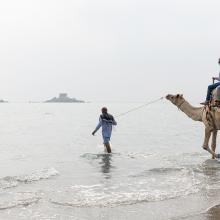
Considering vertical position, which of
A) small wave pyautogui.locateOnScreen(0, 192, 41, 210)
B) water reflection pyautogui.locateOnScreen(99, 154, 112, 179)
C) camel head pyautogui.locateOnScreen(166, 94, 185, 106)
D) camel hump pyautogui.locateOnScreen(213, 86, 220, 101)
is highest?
camel hump pyautogui.locateOnScreen(213, 86, 220, 101)

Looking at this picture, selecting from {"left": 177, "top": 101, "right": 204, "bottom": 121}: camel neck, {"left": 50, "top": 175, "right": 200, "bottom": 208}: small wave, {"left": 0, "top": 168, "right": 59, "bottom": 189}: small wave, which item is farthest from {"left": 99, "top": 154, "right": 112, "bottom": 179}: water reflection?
{"left": 177, "top": 101, "right": 204, "bottom": 121}: camel neck

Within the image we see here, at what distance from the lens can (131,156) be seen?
21.2m

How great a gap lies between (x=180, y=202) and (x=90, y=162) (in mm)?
8780

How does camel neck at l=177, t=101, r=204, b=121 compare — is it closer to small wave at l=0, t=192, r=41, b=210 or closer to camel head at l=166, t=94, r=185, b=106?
camel head at l=166, t=94, r=185, b=106

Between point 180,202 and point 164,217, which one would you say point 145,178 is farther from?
point 164,217

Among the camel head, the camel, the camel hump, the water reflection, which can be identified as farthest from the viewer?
the camel head

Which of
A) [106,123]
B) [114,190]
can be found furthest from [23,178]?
[106,123]

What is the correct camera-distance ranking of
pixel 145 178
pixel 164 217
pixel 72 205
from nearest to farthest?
1. pixel 164 217
2. pixel 72 205
3. pixel 145 178

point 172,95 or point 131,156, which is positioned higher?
point 172,95

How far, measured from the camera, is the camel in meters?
17.2

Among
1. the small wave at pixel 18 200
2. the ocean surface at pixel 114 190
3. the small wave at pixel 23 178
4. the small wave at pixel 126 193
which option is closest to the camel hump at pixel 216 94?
the ocean surface at pixel 114 190

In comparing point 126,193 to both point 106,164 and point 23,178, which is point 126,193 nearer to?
point 23,178

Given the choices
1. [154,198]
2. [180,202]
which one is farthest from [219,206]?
[154,198]

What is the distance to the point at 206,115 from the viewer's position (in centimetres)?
1747
